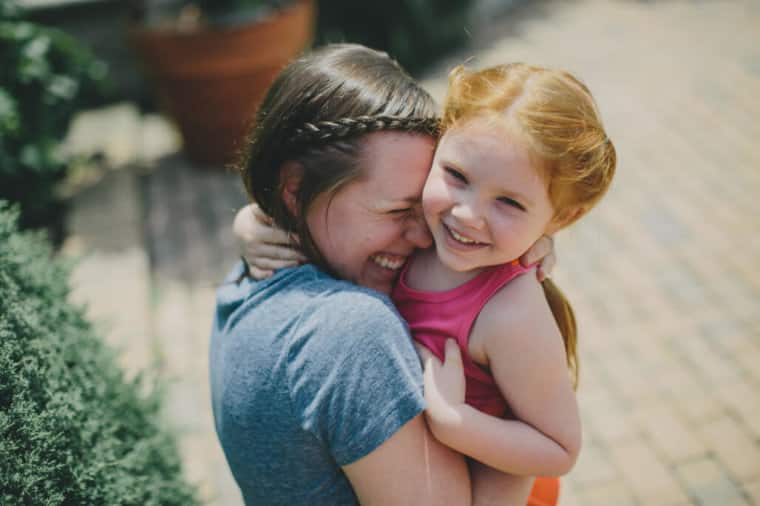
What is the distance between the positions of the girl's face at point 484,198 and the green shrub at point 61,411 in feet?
3.34

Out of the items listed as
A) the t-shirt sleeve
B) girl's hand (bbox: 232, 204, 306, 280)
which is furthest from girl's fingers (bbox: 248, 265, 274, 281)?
the t-shirt sleeve

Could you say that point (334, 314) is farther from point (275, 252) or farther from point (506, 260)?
point (506, 260)

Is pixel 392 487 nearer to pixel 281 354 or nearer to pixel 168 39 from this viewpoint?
pixel 281 354

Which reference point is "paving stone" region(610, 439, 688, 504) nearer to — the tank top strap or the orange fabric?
the orange fabric

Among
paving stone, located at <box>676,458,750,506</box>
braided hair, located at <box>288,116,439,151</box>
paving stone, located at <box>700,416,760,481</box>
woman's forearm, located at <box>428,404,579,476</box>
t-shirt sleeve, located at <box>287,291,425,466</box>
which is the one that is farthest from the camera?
paving stone, located at <box>700,416,760,481</box>

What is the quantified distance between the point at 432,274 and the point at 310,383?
1.73 feet

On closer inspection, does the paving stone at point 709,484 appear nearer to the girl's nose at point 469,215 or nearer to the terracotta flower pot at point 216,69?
the girl's nose at point 469,215

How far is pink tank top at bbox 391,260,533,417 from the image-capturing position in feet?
4.59

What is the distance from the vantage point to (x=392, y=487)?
118 centimetres

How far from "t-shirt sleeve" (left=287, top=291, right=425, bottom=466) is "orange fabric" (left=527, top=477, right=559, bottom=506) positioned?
667mm

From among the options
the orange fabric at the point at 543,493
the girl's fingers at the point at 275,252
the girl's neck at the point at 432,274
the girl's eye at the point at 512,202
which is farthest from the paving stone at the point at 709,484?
the girl's fingers at the point at 275,252

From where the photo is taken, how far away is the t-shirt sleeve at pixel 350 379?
44.6 inches

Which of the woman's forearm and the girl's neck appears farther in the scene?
the girl's neck

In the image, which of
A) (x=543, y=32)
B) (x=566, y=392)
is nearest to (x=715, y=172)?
(x=543, y=32)
